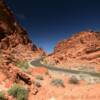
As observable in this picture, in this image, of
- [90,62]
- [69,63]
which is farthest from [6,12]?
[90,62]

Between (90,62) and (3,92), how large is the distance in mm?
39515

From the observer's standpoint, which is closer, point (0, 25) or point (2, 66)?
point (2, 66)

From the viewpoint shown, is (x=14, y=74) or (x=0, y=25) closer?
(x=14, y=74)

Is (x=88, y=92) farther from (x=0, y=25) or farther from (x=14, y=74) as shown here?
(x=0, y=25)

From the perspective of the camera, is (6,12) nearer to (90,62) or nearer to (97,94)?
(90,62)

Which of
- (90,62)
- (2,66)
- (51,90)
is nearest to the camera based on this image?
(51,90)

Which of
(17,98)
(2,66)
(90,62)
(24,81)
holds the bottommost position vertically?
(17,98)

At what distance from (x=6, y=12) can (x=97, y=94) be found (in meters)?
62.7

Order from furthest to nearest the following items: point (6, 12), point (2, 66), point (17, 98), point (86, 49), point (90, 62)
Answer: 1. point (6, 12)
2. point (86, 49)
3. point (90, 62)
4. point (2, 66)
5. point (17, 98)

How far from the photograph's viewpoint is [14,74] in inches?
720

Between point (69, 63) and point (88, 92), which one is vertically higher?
point (69, 63)

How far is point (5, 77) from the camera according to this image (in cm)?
1828

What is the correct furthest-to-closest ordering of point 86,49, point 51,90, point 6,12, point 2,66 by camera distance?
point 6,12
point 86,49
point 2,66
point 51,90

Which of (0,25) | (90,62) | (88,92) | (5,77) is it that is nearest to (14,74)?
(5,77)
